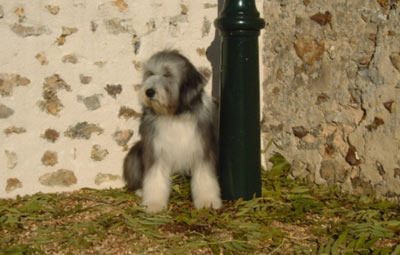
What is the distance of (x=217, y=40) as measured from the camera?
194 inches

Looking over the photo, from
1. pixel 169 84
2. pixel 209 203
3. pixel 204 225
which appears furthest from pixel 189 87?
pixel 204 225

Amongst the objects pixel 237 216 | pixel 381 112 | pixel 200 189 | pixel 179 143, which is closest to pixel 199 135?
pixel 179 143

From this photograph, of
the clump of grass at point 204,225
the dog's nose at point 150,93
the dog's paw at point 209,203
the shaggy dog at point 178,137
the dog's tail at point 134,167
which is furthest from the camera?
the dog's tail at point 134,167

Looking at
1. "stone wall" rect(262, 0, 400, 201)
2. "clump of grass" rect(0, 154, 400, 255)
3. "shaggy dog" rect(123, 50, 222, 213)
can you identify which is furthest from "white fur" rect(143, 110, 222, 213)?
"stone wall" rect(262, 0, 400, 201)

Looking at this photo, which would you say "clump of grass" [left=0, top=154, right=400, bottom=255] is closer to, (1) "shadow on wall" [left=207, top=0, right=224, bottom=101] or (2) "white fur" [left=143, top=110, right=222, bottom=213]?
(2) "white fur" [left=143, top=110, right=222, bottom=213]

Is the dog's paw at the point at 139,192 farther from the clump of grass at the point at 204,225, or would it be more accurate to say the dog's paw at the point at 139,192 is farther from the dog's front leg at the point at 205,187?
the dog's front leg at the point at 205,187

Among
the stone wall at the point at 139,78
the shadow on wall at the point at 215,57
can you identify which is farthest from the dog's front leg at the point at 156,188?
the shadow on wall at the point at 215,57

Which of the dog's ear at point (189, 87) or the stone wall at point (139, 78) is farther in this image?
the stone wall at point (139, 78)

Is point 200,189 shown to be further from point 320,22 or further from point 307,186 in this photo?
point 320,22

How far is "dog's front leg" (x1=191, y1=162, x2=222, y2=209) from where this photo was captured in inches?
161

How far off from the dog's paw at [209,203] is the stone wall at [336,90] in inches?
42.7

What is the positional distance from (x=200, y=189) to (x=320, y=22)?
184 centimetres

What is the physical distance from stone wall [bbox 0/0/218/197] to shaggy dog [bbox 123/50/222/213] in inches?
23.6

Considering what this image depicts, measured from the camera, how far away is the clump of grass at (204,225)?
338cm
